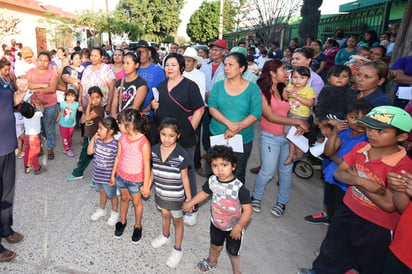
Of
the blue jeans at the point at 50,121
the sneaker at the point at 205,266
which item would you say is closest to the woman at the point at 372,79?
the sneaker at the point at 205,266

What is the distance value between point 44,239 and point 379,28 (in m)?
11.7

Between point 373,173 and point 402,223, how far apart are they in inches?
14.4

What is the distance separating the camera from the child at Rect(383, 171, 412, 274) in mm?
1708

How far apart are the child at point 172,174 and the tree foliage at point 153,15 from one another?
3794 centimetres

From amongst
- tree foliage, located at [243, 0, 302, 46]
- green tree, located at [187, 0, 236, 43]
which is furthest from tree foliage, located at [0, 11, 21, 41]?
green tree, located at [187, 0, 236, 43]

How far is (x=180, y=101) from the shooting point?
3354 mm

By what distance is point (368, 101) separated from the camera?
2.67 m

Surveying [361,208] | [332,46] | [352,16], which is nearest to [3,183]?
[361,208]

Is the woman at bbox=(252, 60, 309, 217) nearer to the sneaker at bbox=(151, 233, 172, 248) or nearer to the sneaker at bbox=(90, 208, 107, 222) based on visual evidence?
the sneaker at bbox=(151, 233, 172, 248)

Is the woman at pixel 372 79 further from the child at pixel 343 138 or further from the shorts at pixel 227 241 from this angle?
the shorts at pixel 227 241

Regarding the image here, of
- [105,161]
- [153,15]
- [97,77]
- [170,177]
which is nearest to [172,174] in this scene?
[170,177]

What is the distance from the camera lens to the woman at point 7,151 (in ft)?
9.04

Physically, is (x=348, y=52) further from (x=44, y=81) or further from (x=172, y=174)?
(x=44, y=81)

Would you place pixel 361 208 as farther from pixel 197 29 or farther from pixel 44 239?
pixel 197 29
